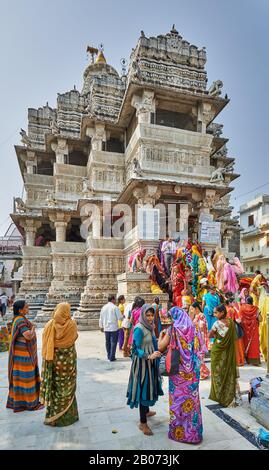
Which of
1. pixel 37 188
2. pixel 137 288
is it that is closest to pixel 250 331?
pixel 137 288

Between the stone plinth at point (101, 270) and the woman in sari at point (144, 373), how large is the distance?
343 inches

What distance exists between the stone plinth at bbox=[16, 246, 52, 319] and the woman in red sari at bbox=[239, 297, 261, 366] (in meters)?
12.0

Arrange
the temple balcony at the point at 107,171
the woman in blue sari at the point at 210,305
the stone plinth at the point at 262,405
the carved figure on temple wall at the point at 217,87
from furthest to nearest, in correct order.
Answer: the temple balcony at the point at 107,171 < the carved figure on temple wall at the point at 217,87 < the woman in blue sari at the point at 210,305 < the stone plinth at the point at 262,405

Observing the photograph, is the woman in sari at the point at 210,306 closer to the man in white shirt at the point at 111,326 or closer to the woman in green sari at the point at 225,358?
the man in white shirt at the point at 111,326

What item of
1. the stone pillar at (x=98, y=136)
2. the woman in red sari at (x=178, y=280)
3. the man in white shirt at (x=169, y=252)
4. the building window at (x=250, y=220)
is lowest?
the woman in red sari at (x=178, y=280)

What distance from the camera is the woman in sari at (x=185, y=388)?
288 centimetres

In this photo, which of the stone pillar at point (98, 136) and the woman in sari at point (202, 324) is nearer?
the woman in sari at point (202, 324)

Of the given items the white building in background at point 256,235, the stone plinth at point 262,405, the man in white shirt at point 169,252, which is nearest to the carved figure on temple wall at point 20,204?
the man in white shirt at point 169,252

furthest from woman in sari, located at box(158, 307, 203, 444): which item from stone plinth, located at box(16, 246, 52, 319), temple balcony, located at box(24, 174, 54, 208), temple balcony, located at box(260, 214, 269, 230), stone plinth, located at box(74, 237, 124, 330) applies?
temple balcony, located at box(260, 214, 269, 230)

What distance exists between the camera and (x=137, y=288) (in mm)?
8648

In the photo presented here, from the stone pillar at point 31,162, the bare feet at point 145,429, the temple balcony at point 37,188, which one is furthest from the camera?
the stone pillar at point 31,162

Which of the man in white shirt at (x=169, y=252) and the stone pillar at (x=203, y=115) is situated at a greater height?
the stone pillar at (x=203, y=115)

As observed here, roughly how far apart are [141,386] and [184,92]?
12.9 meters
